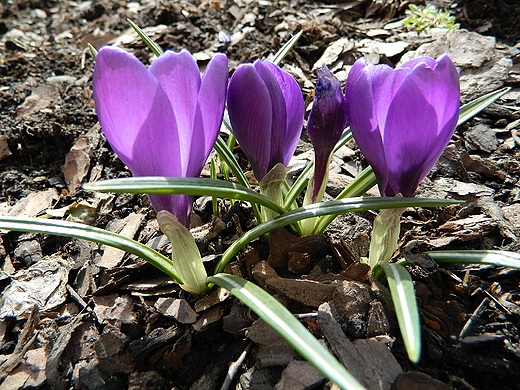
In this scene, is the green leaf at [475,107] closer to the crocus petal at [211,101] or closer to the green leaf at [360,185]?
the green leaf at [360,185]

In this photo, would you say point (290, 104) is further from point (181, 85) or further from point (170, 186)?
point (170, 186)

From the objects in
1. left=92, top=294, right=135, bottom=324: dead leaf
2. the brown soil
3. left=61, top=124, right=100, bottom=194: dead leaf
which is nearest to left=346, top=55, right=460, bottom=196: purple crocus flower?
the brown soil

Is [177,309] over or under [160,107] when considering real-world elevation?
under

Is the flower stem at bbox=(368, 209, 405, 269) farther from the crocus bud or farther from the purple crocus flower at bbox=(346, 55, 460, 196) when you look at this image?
the crocus bud

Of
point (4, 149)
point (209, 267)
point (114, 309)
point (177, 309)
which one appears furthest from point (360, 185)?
point (4, 149)

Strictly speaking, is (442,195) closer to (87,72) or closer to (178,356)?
(178,356)

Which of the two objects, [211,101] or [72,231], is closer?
[211,101]

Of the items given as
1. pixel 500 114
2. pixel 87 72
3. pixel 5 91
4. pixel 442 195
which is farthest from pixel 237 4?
pixel 442 195

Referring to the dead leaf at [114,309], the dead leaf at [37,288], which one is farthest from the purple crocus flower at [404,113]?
the dead leaf at [37,288]
